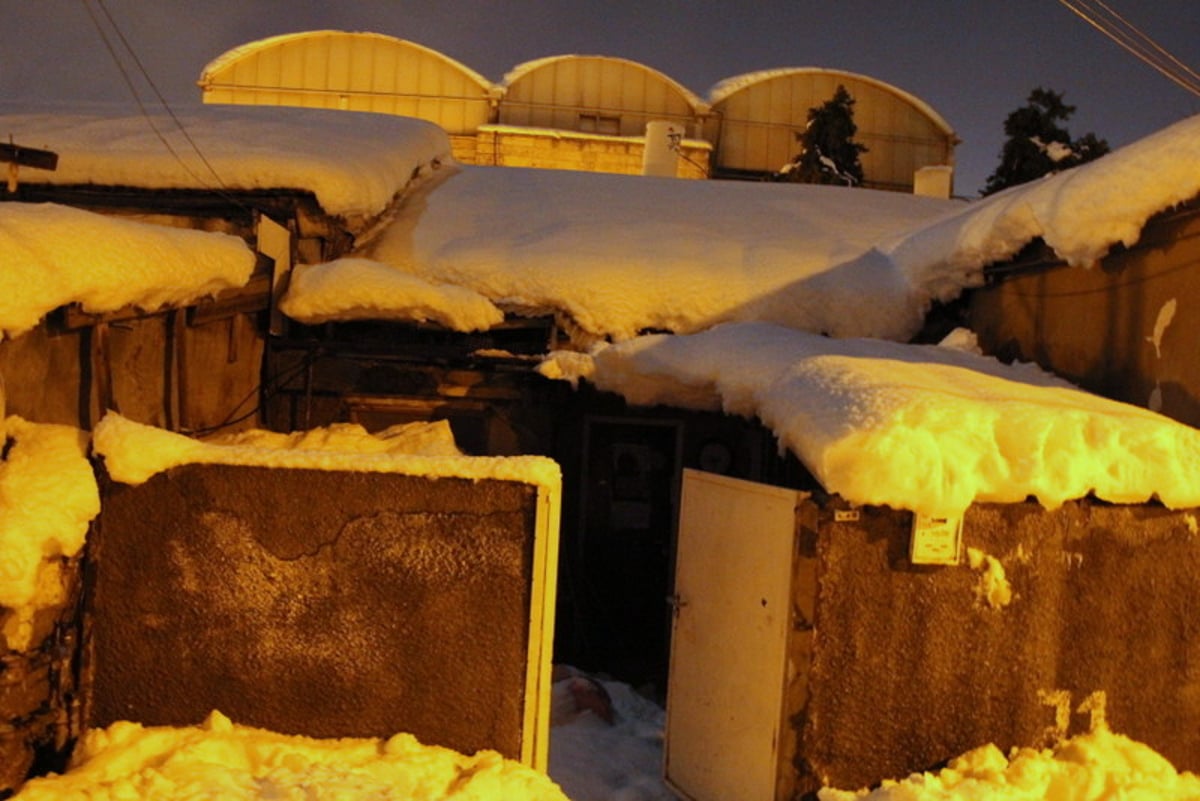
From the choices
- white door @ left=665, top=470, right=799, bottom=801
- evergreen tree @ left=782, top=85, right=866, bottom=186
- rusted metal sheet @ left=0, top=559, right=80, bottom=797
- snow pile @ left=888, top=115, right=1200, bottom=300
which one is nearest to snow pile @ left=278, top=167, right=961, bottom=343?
snow pile @ left=888, top=115, right=1200, bottom=300

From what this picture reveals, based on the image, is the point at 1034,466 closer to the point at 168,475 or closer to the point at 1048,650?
the point at 1048,650

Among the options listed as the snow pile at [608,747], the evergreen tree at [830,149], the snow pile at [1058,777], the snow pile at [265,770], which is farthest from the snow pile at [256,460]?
the evergreen tree at [830,149]

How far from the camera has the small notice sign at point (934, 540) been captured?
5008mm

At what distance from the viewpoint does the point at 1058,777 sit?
4996mm

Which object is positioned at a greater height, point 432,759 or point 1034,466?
point 1034,466

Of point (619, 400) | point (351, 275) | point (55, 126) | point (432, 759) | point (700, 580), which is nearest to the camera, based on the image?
point (432, 759)

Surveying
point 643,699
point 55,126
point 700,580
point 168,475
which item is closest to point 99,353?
point 168,475

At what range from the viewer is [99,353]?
543 cm

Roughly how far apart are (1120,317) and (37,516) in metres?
6.13

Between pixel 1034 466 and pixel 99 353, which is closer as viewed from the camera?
pixel 1034 466

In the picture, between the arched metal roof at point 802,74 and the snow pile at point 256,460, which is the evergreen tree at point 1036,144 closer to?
the arched metal roof at point 802,74

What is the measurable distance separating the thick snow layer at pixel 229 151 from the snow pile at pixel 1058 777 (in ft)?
22.0

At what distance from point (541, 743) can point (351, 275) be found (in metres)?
4.74

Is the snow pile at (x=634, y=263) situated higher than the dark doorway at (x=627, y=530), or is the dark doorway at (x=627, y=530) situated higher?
the snow pile at (x=634, y=263)
